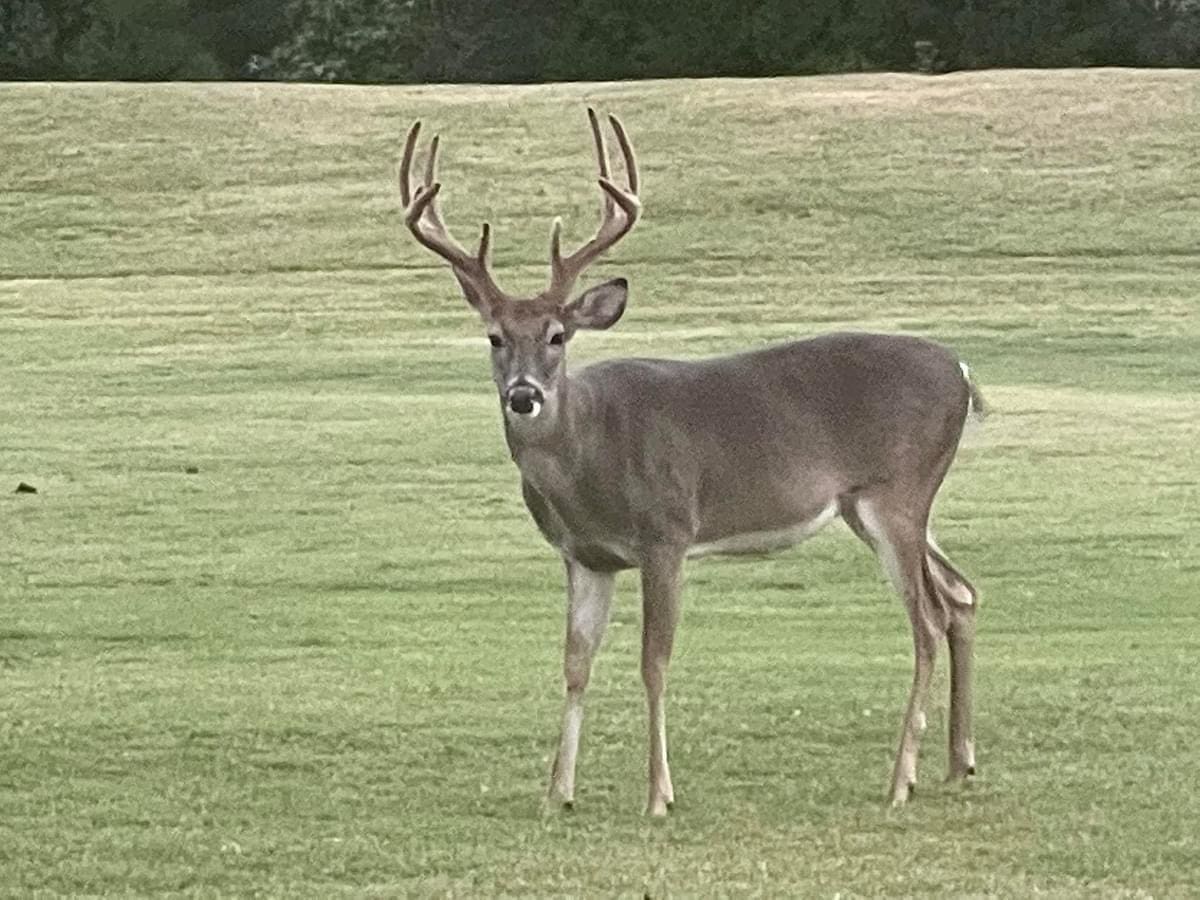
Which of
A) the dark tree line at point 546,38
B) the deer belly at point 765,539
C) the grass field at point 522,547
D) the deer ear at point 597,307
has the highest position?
the deer ear at point 597,307

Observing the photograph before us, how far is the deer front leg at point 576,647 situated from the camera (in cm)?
873

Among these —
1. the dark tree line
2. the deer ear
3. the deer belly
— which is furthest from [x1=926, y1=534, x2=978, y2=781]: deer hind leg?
the dark tree line

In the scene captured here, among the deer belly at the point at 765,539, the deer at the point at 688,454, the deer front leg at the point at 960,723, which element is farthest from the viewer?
the deer front leg at the point at 960,723

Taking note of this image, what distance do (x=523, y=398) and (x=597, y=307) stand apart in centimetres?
44

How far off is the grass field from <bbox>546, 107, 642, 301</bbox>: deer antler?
4.70ft

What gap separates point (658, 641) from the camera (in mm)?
8680

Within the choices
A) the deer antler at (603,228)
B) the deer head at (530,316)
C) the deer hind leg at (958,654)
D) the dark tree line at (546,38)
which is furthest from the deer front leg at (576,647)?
the dark tree line at (546,38)

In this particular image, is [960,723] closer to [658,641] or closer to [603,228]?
[658,641]

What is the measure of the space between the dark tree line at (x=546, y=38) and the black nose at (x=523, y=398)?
42.7m

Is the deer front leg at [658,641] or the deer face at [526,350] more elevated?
the deer face at [526,350]

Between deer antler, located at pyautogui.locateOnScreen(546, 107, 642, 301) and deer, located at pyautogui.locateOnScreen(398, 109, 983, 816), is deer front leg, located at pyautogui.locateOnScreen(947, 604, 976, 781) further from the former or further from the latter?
deer antler, located at pyautogui.locateOnScreen(546, 107, 642, 301)

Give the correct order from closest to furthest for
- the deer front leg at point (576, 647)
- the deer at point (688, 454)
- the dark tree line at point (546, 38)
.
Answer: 1. the deer at point (688, 454)
2. the deer front leg at point (576, 647)
3. the dark tree line at point (546, 38)

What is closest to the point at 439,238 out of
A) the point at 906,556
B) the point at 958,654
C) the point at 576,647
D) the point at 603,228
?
the point at 603,228

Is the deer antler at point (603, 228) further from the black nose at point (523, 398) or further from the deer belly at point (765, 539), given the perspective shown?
the deer belly at point (765, 539)
